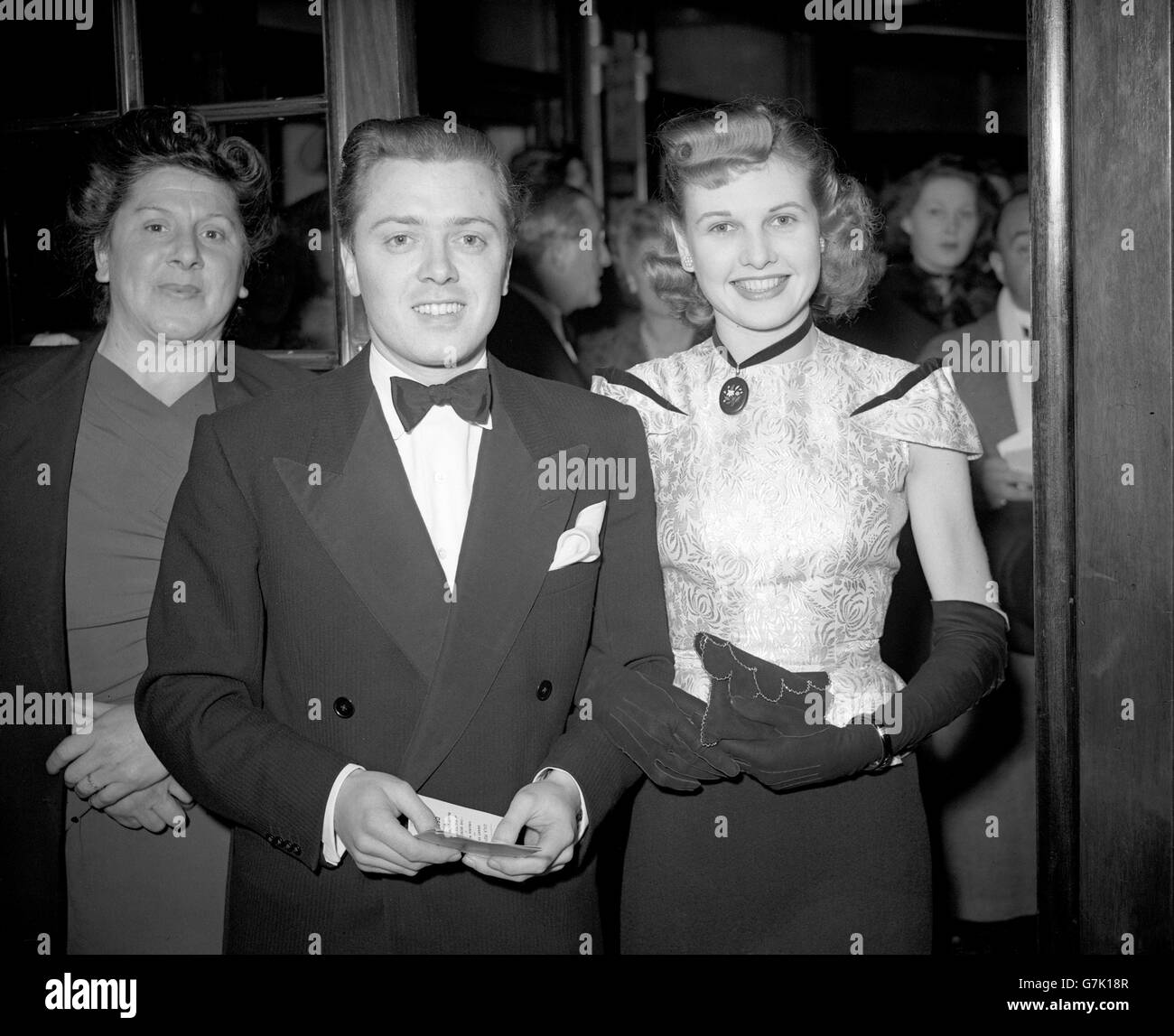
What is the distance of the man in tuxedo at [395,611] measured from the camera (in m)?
1.62

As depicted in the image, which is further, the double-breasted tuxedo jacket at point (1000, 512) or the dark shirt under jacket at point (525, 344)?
the dark shirt under jacket at point (525, 344)

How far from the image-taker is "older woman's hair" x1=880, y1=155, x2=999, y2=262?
8.58 ft

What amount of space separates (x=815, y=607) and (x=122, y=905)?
1.27 metres

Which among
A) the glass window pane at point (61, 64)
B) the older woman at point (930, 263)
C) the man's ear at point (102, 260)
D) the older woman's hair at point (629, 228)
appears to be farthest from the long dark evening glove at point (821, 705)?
the older woman's hair at point (629, 228)

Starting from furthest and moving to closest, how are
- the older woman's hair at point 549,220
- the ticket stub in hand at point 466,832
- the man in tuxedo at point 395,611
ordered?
the older woman's hair at point 549,220
the man in tuxedo at point 395,611
the ticket stub in hand at point 466,832

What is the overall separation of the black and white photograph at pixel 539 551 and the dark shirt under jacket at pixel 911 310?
1.0 inches

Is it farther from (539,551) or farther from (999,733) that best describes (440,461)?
(999,733)

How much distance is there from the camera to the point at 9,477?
1.96 m

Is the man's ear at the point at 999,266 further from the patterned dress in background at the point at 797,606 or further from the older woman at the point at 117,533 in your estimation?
the older woman at the point at 117,533

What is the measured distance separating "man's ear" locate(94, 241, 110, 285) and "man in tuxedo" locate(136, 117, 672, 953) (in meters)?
0.49

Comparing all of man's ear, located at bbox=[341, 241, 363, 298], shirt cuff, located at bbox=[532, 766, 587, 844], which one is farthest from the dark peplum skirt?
man's ear, located at bbox=[341, 241, 363, 298]

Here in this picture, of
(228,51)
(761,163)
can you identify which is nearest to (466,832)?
(761,163)
